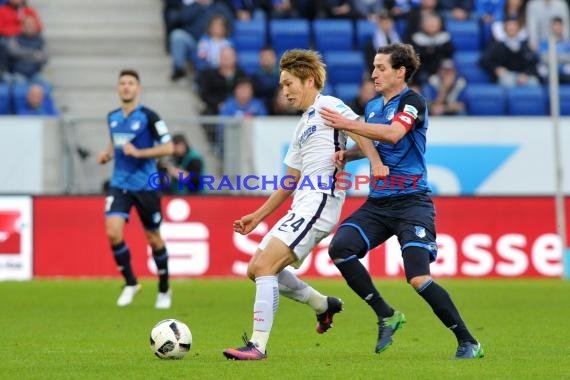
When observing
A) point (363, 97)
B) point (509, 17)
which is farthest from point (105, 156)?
point (509, 17)

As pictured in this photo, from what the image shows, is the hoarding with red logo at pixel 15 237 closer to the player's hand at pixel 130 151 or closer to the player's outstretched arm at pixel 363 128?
the player's hand at pixel 130 151

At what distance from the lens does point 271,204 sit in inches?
359

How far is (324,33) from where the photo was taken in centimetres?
2222

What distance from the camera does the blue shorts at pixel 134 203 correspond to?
547 inches

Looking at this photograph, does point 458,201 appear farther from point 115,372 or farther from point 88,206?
point 115,372

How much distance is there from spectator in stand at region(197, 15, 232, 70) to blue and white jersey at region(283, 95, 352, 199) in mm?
12319

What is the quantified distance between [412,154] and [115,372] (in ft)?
8.53

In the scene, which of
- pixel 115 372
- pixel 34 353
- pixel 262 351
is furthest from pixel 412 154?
pixel 34 353

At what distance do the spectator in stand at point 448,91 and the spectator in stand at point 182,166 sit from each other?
4.26 meters

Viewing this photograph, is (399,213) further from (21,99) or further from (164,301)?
(21,99)

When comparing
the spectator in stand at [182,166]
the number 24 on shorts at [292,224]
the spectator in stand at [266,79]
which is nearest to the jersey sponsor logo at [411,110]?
the number 24 on shorts at [292,224]

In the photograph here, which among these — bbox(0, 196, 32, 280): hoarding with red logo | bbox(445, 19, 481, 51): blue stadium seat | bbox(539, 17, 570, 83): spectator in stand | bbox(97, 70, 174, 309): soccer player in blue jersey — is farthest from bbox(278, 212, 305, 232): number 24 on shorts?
bbox(445, 19, 481, 51): blue stadium seat

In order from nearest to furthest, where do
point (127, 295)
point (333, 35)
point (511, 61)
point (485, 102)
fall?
point (127, 295) < point (485, 102) < point (511, 61) < point (333, 35)

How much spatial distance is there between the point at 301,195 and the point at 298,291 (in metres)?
A: 0.88
